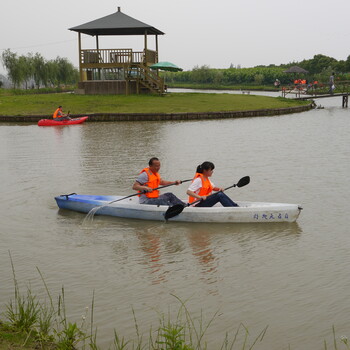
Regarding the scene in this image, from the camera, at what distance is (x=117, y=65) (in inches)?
1527

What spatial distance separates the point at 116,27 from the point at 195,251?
31.8 metres

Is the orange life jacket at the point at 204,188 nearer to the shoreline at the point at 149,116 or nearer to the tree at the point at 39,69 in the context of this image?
the shoreline at the point at 149,116

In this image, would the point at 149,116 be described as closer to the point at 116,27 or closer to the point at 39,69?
the point at 116,27

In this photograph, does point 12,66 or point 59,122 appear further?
point 12,66

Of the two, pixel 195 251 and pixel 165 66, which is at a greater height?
pixel 165 66

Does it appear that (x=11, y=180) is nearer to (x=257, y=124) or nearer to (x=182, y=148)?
(x=182, y=148)

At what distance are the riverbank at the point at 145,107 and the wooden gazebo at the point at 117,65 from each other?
5.60 ft

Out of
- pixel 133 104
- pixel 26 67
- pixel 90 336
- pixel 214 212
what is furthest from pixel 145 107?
pixel 26 67

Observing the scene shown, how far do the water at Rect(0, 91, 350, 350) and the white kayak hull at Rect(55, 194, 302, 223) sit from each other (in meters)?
0.14

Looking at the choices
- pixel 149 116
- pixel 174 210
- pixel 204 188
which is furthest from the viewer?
pixel 149 116

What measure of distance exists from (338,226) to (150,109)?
2417 centimetres

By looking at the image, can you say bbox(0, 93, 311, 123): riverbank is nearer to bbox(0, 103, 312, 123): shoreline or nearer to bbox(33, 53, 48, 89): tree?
bbox(0, 103, 312, 123): shoreline

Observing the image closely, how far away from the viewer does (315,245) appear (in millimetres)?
8969

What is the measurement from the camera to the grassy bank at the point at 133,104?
111ft
